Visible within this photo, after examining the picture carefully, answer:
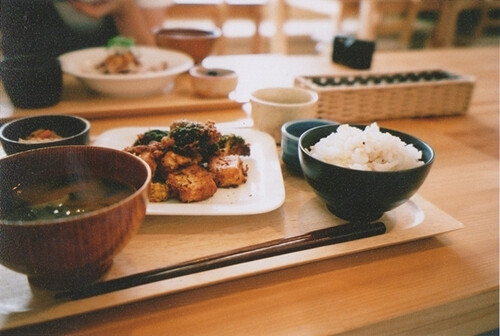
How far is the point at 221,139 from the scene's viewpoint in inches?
42.1

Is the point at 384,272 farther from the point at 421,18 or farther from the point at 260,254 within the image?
the point at 421,18

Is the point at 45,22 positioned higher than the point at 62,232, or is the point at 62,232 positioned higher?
the point at 45,22

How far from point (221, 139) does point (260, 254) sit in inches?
15.5

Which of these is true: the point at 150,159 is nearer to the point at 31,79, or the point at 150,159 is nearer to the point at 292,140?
the point at 292,140

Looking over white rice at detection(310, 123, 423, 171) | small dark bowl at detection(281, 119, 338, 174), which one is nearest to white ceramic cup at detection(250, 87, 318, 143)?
small dark bowl at detection(281, 119, 338, 174)

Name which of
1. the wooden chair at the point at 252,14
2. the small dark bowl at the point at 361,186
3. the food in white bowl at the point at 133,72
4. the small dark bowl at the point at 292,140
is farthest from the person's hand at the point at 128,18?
the small dark bowl at the point at 361,186

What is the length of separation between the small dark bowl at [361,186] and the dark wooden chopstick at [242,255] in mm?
39

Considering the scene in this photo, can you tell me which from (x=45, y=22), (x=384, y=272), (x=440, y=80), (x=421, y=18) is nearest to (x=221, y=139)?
(x=384, y=272)

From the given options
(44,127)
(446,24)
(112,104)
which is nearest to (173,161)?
(44,127)

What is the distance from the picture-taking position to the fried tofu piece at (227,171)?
3.12 ft

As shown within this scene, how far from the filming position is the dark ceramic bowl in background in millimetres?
1296

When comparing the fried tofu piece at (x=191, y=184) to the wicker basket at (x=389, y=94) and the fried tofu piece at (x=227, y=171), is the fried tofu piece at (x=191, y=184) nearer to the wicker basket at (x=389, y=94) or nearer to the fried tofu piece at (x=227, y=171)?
the fried tofu piece at (x=227, y=171)

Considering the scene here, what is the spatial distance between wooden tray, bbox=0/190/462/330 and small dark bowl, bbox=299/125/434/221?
0.06 metres

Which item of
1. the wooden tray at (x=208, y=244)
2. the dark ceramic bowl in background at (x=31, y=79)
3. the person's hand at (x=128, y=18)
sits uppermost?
the person's hand at (x=128, y=18)
